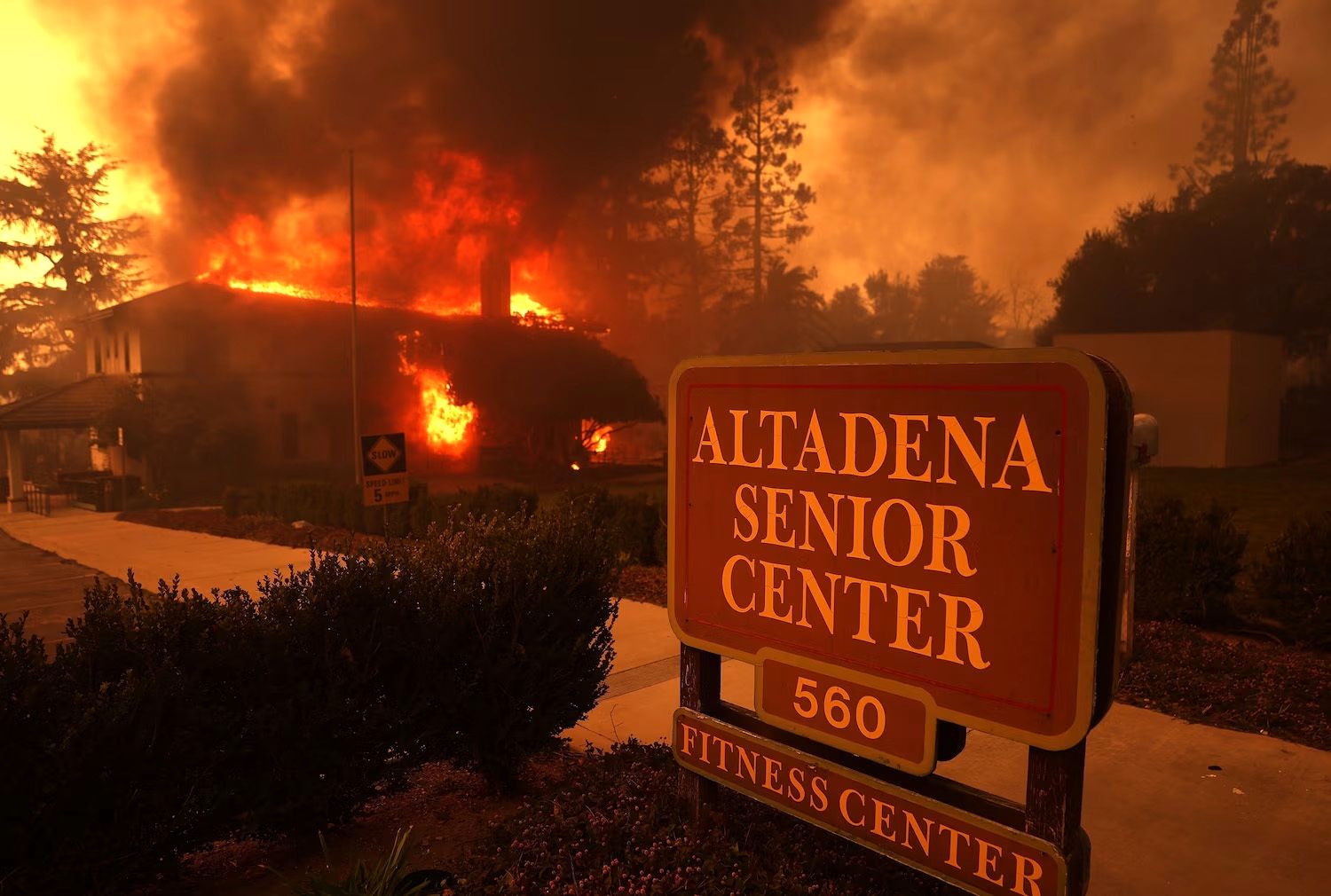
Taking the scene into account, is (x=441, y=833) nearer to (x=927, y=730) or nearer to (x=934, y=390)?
(x=927, y=730)

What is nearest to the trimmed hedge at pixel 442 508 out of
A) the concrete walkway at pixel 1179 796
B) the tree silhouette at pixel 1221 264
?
the concrete walkway at pixel 1179 796

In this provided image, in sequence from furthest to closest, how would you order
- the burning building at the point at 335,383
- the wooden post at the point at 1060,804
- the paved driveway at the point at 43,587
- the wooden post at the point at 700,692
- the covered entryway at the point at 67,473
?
1. the burning building at the point at 335,383
2. the covered entryway at the point at 67,473
3. the paved driveway at the point at 43,587
4. the wooden post at the point at 700,692
5. the wooden post at the point at 1060,804

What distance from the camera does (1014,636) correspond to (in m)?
2.41

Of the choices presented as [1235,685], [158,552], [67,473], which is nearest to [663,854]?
[1235,685]

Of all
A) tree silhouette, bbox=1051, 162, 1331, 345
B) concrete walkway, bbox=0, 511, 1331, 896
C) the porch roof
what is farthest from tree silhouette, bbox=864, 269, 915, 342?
concrete walkway, bbox=0, 511, 1331, 896

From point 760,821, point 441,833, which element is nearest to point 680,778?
point 760,821

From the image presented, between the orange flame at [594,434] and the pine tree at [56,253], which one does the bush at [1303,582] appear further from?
the pine tree at [56,253]

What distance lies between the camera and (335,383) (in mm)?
30344

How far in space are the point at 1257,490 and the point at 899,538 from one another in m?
25.2

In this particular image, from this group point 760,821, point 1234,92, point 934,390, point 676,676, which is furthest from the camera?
point 1234,92

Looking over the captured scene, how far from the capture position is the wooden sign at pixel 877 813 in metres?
2.44

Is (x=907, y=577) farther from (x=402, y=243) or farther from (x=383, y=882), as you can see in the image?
(x=402, y=243)

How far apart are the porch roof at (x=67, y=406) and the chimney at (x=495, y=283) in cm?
1424

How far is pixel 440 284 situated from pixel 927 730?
3703cm
